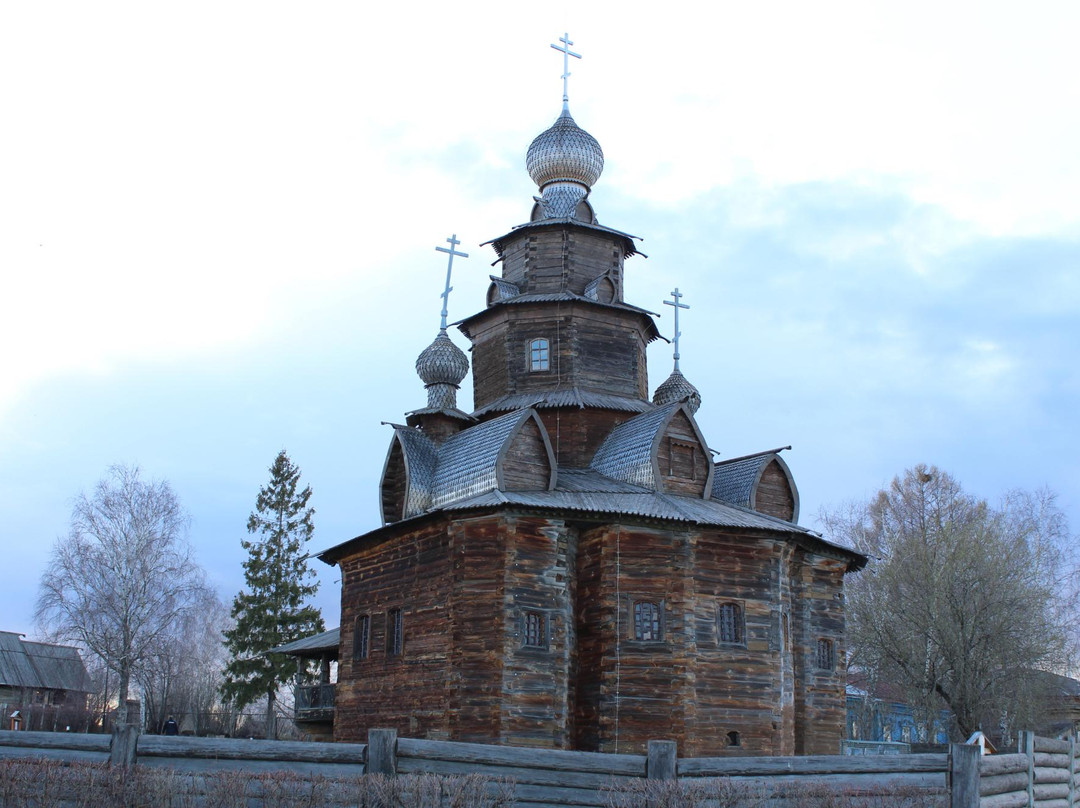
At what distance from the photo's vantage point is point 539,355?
84.4 feet

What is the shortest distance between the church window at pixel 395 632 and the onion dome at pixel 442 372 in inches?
240

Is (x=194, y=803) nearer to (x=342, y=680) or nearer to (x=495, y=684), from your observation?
(x=495, y=684)

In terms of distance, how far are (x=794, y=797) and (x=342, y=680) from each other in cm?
1625

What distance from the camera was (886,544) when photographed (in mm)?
37250

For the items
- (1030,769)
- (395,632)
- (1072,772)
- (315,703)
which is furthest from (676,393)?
(1030,769)

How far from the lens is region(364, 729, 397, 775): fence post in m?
9.21

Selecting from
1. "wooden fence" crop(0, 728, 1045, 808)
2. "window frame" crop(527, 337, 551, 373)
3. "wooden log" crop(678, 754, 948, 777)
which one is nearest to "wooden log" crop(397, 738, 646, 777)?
"wooden fence" crop(0, 728, 1045, 808)

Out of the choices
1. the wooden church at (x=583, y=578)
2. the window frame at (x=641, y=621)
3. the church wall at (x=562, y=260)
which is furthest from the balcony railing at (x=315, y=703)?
the church wall at (x=562, y=260)

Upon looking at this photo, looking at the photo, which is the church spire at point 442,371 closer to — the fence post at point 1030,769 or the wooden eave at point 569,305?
the wooden eave at point 569,305

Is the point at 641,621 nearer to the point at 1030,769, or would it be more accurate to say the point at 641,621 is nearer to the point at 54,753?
the point at 1030,769

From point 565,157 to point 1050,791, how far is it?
20.1 meters

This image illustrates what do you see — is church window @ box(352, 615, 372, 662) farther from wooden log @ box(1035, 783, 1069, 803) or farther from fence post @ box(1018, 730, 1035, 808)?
fence post @ box(1018, 730, 1035, 808)

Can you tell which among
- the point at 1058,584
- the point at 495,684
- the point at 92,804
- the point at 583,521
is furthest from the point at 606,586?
the point at 1058,584

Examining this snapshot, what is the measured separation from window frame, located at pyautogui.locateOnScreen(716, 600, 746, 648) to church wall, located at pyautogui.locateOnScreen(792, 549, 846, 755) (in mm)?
3096
